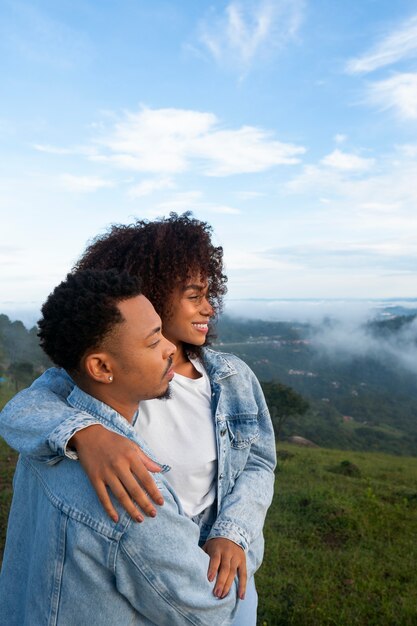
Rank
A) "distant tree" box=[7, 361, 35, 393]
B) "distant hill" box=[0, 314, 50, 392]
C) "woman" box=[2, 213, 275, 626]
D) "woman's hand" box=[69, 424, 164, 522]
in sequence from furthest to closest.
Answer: "distant hill" box=[0, 314, 50, 392], "distant tree" box=[7, 361, 35, 393], "woman" box=[2, 213, 275, 626], "woman's hand" box=[69, 424, 164, 522]

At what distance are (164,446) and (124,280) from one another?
0.72 metres

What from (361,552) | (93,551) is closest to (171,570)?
(93,551)

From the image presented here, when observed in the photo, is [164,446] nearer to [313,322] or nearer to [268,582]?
[268,582]

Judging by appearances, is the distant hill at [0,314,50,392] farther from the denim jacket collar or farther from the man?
the man

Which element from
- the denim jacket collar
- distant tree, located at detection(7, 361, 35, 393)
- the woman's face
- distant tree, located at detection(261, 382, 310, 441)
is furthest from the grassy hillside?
distant tree, located at detection(7, 361, 35, 393)

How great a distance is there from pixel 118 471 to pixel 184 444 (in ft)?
2.34

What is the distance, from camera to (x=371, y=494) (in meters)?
9.17

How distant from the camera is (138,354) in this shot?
1756 millimetres

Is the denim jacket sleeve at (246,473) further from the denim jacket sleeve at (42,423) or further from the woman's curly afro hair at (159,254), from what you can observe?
the denim jacket sleeve at (42,423)

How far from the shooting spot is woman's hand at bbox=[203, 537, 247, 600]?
162cm

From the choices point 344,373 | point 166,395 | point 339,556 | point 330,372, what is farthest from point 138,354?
point 344,373

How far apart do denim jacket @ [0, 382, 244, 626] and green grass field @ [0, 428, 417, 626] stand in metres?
4.00

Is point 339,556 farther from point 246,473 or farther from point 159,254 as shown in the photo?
point 159,254

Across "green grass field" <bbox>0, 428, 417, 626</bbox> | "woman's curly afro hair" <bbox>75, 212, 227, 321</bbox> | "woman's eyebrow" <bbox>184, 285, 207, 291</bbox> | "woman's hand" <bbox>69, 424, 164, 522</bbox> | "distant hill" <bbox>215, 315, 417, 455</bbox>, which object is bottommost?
"distant hill" <bbox>215, 315, 417, 455</bbox>
